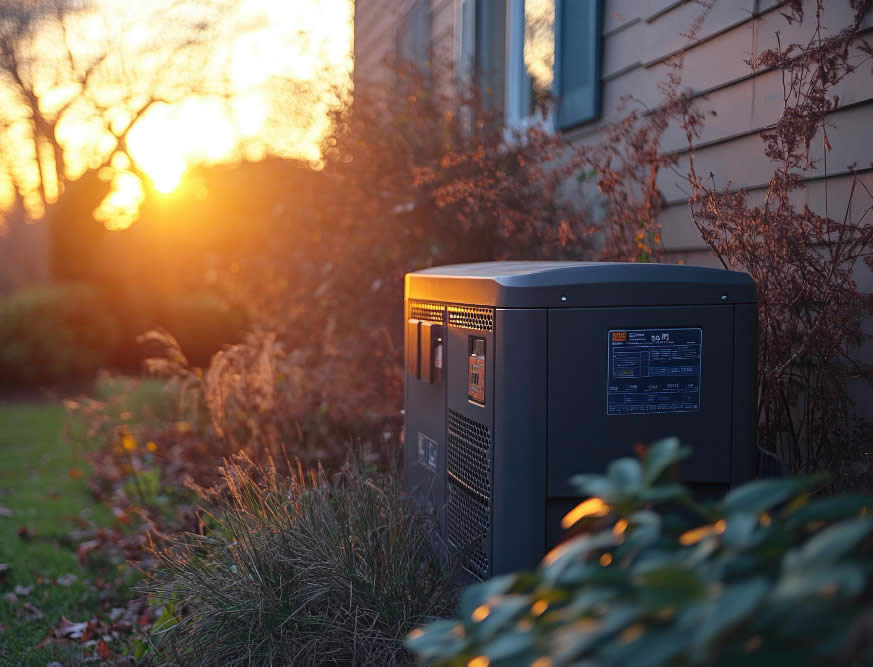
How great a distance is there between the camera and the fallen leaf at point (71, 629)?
11.8 ft

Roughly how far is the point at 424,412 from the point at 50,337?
10.2 m

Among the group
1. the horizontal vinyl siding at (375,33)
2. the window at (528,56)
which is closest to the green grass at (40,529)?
the window at (528,56)

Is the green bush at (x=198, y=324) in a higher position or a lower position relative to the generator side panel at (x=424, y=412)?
lower

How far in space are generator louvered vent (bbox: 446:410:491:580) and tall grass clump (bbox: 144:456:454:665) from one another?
0.33 ft

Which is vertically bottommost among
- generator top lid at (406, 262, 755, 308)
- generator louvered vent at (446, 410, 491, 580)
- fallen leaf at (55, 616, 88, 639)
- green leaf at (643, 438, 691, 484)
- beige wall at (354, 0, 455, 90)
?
fallen leaf at (55, 616, 88, 639)

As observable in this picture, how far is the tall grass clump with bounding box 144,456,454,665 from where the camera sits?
2461mm

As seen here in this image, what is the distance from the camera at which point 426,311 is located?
308 cm

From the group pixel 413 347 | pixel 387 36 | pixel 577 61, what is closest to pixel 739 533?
pixel 413 347

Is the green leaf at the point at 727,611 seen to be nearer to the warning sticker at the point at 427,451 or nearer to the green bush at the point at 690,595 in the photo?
the green bush at the point at 690,595

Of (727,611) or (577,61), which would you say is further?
(577,61)

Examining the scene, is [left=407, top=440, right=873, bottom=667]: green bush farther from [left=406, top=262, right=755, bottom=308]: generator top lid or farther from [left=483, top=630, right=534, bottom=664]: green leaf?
[left=406, top=262, right=755, bottom=308]: generator top lid

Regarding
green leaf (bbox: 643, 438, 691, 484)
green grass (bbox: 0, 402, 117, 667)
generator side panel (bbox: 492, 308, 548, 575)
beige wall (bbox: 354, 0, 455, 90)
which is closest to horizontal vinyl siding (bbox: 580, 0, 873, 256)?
generator side panel (bbox: 492, 308, 548, 575)

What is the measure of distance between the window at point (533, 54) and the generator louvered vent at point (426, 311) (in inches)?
81.2

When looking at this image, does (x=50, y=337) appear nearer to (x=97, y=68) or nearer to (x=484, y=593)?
(x=97, y=68)
